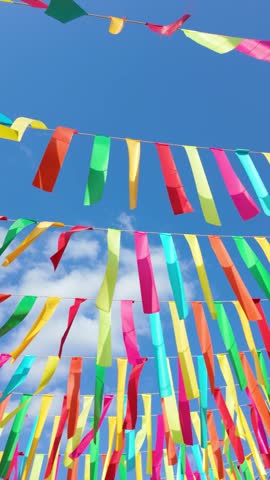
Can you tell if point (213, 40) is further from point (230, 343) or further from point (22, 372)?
point (22, 372)

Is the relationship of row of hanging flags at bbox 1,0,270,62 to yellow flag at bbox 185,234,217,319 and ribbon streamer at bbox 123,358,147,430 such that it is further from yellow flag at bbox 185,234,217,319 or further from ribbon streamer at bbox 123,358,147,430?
ribbon streamer at bbox 123,358,147,430

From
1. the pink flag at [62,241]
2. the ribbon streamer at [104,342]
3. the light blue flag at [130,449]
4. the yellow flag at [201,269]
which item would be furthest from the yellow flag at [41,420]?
the yellow flag at [201,269]

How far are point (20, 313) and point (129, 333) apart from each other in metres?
0.83

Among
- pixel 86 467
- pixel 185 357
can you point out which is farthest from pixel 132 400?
pixel 86 467

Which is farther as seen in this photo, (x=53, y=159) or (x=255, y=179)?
(x=255, y=179)

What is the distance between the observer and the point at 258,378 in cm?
371

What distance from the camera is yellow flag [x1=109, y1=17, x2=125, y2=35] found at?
2539mm

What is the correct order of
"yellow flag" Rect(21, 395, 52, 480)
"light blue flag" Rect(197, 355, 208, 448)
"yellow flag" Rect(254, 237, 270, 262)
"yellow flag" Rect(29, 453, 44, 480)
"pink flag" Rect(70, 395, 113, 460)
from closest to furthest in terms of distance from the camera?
"light blue flag" Rect(197, 355, 208, 448) < "yellow flag" Rect(254, 237, 270, 262) < "pink flag" Rect(70, 395, 113, 460) < "yellow flag" Rect(21, 395, 52, 480) < "yellow flag" Rect(29, 453, 44, 480)

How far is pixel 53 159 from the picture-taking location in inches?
106

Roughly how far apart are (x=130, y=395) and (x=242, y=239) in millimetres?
1350

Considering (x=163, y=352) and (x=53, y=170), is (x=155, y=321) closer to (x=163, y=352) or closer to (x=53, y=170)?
(x=163, y=352)

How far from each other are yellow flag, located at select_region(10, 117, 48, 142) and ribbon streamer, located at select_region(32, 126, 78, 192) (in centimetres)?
9

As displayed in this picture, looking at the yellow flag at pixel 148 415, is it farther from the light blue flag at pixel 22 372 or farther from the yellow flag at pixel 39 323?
the yellow flag at pixel 39 323

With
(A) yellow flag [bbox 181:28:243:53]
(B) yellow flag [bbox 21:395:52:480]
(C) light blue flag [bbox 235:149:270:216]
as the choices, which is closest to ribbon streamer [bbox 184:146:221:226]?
(C) light blue flag [bbox 235:149:270:216]
